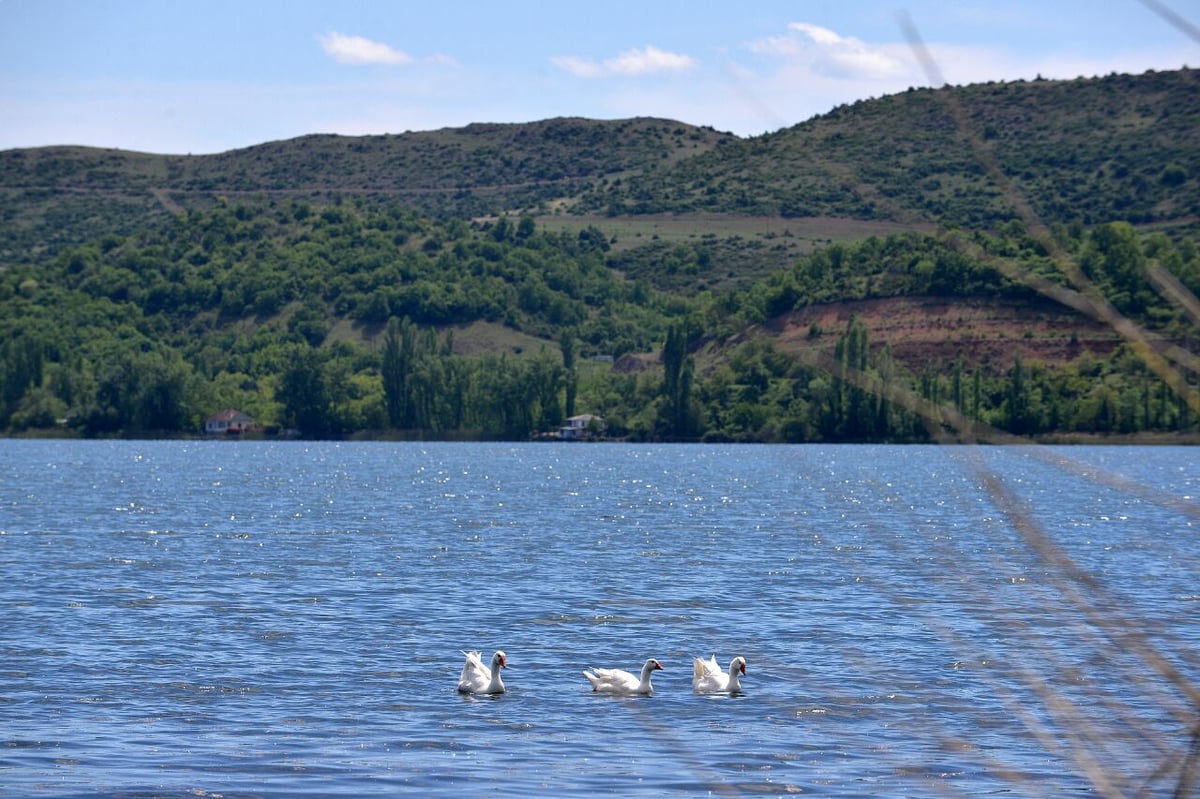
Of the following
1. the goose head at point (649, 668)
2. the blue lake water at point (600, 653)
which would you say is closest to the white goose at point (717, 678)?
the blue lake water at point (600, 653)

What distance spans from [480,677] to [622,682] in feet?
6.90

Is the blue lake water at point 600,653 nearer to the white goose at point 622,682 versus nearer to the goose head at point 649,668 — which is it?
the white goose at point 622,682

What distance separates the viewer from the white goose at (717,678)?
25.2m

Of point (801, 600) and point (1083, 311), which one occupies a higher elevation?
point (1083, 311)

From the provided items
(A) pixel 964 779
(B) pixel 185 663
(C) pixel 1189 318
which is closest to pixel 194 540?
(B) pixel 185 663

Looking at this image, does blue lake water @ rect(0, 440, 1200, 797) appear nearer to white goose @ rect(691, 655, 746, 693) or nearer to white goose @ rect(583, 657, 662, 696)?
white goose @ rect(583, 657, 662, 696)

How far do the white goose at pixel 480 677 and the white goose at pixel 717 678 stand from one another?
2970 mm

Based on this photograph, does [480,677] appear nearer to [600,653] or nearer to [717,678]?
[717,678]

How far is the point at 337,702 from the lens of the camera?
938 inches

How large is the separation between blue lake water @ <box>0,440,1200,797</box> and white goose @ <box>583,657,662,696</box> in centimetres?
30

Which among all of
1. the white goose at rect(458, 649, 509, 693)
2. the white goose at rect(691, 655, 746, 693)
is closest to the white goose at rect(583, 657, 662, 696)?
the white goose at rect(691, 655, 746, 693)

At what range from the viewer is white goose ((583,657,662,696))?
24.3 metres

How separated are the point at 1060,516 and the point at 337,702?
63.6 m

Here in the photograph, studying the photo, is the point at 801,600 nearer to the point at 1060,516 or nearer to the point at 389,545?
the point at 389,545
